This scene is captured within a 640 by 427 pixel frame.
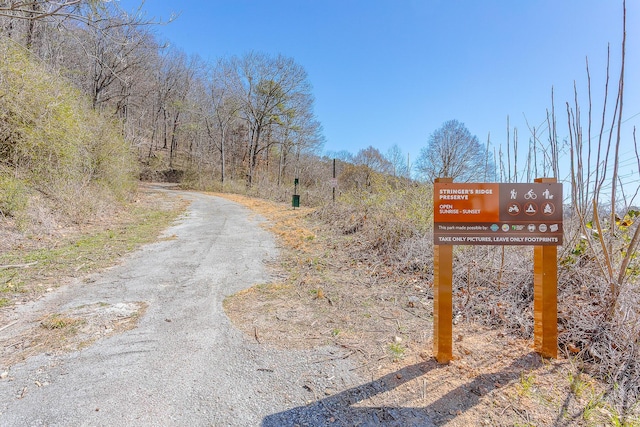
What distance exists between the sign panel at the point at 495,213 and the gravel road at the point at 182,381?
1125mm

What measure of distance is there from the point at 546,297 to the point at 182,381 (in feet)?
8.99

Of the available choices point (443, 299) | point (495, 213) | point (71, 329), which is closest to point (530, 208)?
point (495, 213)

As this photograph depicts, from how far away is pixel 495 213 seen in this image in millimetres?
2115

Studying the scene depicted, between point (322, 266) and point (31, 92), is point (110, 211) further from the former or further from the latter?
point (322, 266)

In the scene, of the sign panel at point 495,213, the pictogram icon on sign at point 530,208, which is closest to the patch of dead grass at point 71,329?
the sign panel at point 495,213

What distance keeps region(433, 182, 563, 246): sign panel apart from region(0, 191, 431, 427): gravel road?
1.12 m

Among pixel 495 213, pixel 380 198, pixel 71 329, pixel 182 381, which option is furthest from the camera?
pixel 380 198

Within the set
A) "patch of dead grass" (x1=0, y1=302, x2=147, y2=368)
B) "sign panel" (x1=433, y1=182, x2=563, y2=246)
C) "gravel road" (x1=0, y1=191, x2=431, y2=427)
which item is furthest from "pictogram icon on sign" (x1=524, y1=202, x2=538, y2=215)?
"patch of dead grass" (x1=0, y1=302, x2=147, y2=368)

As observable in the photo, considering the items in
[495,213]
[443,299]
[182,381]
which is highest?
[495,213]

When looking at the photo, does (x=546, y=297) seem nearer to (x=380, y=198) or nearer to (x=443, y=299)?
(x=443, y=299)

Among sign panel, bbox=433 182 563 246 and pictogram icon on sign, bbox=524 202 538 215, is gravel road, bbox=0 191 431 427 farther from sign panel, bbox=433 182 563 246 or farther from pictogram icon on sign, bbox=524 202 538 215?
pictogram icon on sign, bbox=524 202 538 215

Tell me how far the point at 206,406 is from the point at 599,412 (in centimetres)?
239

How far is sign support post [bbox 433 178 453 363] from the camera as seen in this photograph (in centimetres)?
216

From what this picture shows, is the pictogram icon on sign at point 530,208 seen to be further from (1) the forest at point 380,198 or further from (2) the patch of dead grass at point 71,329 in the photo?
(2) the patch of dead grass at point 71,329
